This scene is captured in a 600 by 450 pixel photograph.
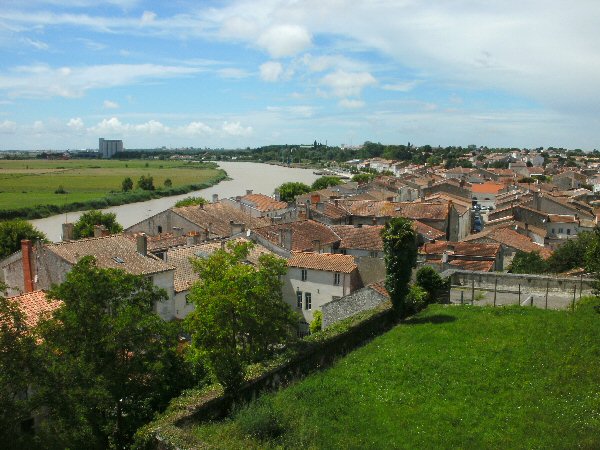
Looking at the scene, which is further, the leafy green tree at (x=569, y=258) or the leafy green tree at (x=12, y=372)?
the leafy green tree at (x=569, y=258)

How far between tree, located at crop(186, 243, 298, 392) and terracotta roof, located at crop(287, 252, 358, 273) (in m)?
13.1

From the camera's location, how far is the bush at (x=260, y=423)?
39.1 ft

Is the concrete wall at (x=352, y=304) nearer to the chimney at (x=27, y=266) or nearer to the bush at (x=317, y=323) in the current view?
the bush at (x=317, y=323)

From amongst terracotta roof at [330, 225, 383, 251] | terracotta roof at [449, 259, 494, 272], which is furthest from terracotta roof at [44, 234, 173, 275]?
terracotta roof at [449, 259, 494, 272]

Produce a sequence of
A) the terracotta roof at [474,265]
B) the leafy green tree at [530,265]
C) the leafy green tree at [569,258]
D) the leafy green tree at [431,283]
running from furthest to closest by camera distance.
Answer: the leafy green tree at [569,258], the leafy green tree at [530,265], the terracotta roof at [474,265], the leafy green tree at [431,283]

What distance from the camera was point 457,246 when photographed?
3647cm

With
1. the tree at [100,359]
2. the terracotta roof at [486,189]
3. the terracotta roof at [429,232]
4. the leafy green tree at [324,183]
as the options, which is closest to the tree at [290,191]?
the leafy green tree at [324,183]

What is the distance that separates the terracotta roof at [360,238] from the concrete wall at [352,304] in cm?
1305

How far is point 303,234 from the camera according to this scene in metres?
37.7

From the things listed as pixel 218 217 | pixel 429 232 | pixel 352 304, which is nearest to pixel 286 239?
pixel 352 304

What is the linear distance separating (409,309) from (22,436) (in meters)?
15.2

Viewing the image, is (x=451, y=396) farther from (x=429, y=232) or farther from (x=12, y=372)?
(x=429, y=232)

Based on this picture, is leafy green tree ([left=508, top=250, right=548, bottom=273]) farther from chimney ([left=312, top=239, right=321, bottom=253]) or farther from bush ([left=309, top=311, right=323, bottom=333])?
bush ([left=309, top=311, right=323, bottom=333])

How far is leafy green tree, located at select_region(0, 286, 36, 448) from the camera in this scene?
Answer: 10.4 m
